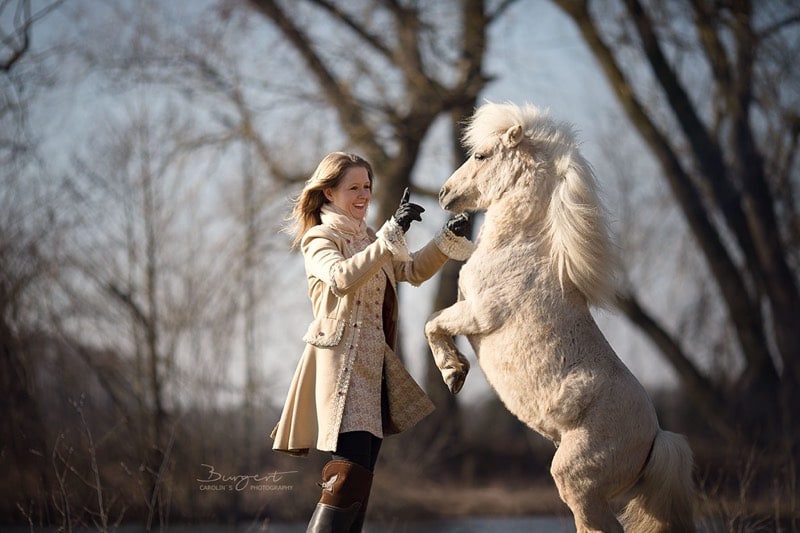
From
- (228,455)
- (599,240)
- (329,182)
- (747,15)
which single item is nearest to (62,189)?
(228,455)

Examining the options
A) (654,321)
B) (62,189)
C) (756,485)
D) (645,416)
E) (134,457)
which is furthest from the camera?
(654,321)

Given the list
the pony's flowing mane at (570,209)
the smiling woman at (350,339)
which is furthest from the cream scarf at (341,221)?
the pony's flowing mane at (570,209)

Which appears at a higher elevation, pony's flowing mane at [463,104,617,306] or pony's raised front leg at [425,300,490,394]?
pony's flowing mane at [463,104,617,306]


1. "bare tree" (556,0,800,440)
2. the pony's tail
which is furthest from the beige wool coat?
"bare tree" (556,0,800,440)

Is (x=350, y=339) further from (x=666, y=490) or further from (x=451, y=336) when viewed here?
(x=666, y=490)

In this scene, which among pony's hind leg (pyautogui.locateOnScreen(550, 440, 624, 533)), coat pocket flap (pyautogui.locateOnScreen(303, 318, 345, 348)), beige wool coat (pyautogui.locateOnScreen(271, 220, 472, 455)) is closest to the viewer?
pony's hind leg (pyautogui.locateOnScreen(550, 440, 624, 533))

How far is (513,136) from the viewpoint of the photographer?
3.30 meters

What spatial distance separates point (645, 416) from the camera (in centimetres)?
313

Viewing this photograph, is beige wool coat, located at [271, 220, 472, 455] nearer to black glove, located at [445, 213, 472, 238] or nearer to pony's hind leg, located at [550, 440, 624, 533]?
black glove, located at [445, 213, 472, 238]

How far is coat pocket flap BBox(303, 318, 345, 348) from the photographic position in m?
3.26

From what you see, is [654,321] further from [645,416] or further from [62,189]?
[645,416]

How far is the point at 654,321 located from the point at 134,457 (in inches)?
272

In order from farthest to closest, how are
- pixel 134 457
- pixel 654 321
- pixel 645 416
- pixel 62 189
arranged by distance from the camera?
1. pixel 654 321
2. pixel 62 189
3. pixel 134 457
4. pixel 645 416

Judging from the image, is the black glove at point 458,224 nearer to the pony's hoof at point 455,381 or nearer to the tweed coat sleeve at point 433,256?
the tweed coat sleeve at point 433,256
